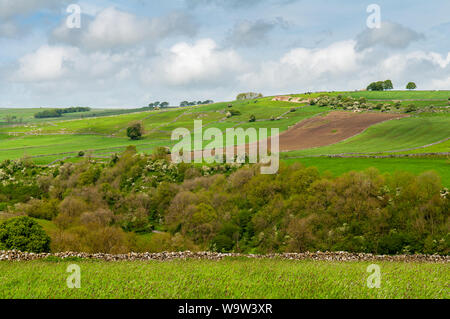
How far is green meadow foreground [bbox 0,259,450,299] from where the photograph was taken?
42.7ft

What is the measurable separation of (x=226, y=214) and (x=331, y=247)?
66.4 feet

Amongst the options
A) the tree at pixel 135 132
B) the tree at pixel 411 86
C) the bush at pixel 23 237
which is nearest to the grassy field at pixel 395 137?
the bush at pixel 23 237

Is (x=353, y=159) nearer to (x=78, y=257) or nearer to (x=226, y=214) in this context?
(x=226, y=214)

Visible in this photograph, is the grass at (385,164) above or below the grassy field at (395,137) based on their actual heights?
below

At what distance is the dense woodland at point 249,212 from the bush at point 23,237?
218cm

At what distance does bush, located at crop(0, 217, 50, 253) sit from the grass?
47.7m

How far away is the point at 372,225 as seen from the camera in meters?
43.8

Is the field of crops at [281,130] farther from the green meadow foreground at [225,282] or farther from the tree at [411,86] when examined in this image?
the green meadow foreground at [225,282]

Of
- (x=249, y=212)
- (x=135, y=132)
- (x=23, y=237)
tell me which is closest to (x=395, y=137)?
(x=249, y=212)

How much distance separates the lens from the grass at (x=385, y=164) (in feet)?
191

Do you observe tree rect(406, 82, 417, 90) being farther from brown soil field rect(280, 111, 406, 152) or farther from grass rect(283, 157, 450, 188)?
grass rect(283, 157, 450, 188)

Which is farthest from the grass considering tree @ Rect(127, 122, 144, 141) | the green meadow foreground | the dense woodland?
tree @ Rect(127, 122, 144, 141)

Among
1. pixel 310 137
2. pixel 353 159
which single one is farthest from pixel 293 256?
pixel 310 137

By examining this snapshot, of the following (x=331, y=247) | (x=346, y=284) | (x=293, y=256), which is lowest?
(x=331, y=247)
